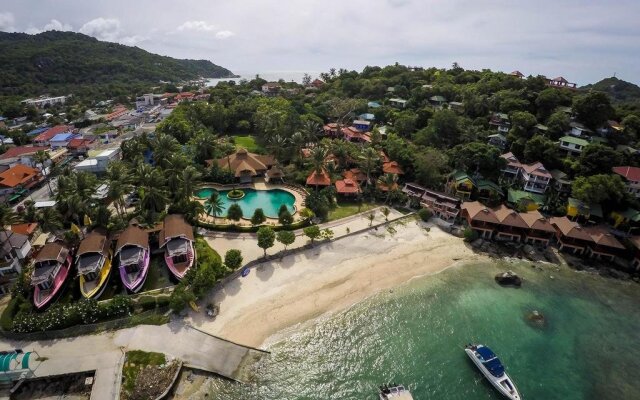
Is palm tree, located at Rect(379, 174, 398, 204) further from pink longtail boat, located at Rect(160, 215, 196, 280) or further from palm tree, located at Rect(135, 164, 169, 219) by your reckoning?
palm tree, located at Rect(135, 164, 169, 219)

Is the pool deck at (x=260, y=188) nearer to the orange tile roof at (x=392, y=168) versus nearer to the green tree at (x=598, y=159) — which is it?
the orange tile roof at (x=392, y=168)

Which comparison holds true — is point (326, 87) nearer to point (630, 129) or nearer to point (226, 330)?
point (630, 129)

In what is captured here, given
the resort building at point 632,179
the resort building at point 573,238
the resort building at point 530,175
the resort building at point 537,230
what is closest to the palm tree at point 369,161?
the resort building at point 530,175

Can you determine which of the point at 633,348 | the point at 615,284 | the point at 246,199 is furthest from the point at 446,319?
the point at 246,199

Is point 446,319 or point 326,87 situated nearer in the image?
point 446,319

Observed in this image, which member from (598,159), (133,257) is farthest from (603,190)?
A: (133,257)

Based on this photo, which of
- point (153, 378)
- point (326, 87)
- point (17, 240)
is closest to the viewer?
point (153, 378)
